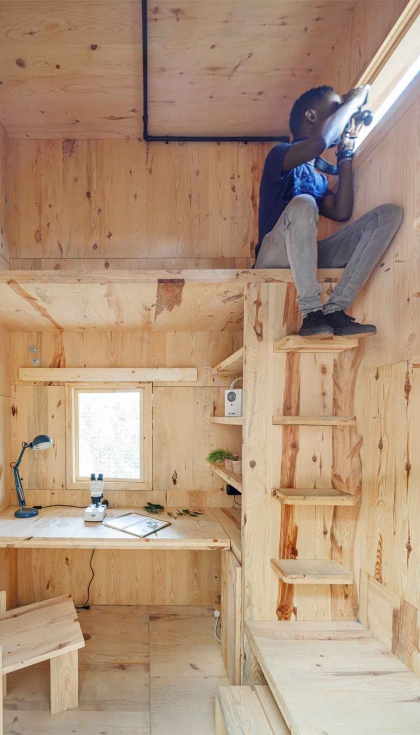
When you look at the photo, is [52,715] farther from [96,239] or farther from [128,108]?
[128,108]

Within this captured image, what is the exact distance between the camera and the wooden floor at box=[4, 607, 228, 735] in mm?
1856

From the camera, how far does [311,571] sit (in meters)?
1.76

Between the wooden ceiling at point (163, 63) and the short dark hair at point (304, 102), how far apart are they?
513 millimetres

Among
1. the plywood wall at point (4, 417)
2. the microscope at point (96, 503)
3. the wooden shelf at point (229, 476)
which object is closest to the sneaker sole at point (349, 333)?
the wooden shelf at point (229, 476)

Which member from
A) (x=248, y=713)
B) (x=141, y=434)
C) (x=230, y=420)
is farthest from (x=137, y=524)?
(x=248, y=713)

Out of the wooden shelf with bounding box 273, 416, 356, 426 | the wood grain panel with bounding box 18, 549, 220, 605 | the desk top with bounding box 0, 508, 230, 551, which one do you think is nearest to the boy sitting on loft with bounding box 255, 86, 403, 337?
the wooden shelf with bounding box 273, 416, 356, 426

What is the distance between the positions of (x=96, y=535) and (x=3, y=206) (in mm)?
2191

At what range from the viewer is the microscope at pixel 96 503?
2.46m

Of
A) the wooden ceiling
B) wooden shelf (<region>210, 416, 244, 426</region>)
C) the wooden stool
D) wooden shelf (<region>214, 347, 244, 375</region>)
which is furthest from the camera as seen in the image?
wooden shelf (<region>214, 347, 244, 375</region>)

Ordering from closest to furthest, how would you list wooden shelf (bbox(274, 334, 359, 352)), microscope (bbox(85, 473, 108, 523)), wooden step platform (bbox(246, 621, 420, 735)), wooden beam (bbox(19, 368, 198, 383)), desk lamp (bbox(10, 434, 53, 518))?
wooden step platform (bbox(246, 621, 420, 735)) < wooden shelf (bbox(274, 334, 359, 352)) < microscope (bbox(85, 473, 108, 523)) < desk lamp (bbox(10, 434, 53, 518)) < wooden beam (bbox(19, 368, 198, 383))

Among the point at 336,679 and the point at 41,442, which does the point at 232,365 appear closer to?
the point at 41,442

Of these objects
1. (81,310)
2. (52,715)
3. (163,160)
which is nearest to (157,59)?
(163,160)

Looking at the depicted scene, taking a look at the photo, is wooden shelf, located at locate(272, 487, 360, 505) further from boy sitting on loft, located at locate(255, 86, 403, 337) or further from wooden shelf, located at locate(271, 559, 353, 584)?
boy sitting on loft, located at locate(255, 86, 403, 337)

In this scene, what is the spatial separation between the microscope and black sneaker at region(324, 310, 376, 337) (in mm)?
1835
